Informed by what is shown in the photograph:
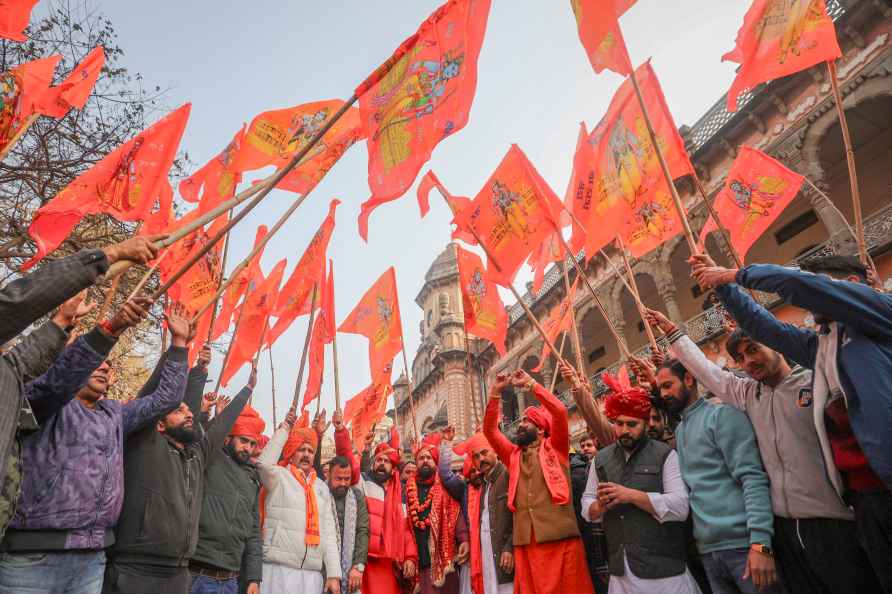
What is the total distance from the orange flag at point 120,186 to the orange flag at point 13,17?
1.06m

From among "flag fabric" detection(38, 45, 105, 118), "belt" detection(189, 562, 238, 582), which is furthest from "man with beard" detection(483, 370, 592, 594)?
"flag fabric" detection(38, 45, 105, 118)

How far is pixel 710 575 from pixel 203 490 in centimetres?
334

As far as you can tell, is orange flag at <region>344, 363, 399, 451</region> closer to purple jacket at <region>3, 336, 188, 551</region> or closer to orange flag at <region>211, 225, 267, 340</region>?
orange flag at <region>211, 225, 267, 340</region>

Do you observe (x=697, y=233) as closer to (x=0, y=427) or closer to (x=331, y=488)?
(x=331, y=488)

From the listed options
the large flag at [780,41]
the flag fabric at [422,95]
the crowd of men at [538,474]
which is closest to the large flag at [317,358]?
the crowd of men at [538,474]

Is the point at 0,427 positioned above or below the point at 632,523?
above

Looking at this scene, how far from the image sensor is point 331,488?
5441 millimetres

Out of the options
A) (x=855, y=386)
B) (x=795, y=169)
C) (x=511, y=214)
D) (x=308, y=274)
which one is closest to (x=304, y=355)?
(x=308, y=274)

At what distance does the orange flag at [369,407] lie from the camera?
801 centimetres

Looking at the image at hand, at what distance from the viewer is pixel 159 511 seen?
122 inches

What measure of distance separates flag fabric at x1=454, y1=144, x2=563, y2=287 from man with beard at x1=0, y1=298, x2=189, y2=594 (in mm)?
3856

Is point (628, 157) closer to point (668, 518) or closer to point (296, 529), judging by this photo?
point (668, 518)

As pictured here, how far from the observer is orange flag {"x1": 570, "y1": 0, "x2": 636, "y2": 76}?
4125 millimetres

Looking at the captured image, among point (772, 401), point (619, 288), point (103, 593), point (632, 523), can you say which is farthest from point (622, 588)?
point (619, 288)
